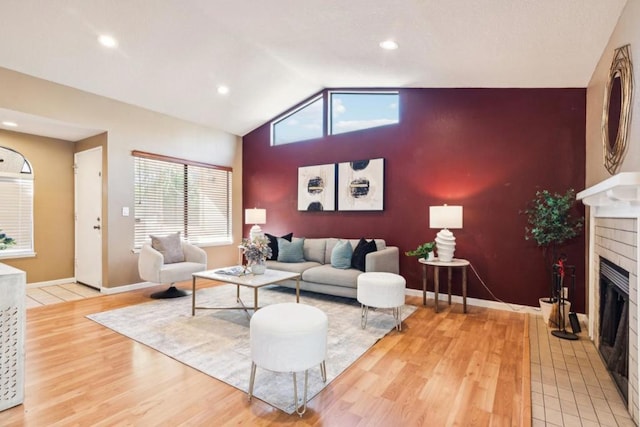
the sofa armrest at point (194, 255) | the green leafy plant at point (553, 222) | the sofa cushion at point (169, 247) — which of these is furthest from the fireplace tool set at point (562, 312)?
the sofa cushion at point (169, 247)

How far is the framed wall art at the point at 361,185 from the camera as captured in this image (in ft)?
16.3

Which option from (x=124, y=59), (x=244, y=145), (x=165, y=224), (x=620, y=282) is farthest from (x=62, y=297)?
(x=620, y=282)

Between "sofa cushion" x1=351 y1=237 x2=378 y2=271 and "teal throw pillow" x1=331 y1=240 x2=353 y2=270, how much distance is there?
7 centimetres

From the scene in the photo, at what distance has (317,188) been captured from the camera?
220 inches

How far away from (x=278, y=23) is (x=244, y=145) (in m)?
3.59

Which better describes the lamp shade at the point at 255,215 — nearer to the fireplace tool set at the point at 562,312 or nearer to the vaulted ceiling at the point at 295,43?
the vaulted ceiling at the point at 295,43

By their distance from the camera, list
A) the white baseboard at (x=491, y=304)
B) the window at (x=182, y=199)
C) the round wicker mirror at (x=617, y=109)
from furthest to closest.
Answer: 1. the window at (x=182, y=199)
2. the white baseboard at (x=491, y=304)
3. the round wicker mirror at (x=617, y=109)

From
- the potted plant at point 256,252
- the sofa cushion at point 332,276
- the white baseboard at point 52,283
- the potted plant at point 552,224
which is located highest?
Answer: the potted plant at point 552,224

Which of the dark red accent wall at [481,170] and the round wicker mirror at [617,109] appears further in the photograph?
the dark red accent wall at [481,170]

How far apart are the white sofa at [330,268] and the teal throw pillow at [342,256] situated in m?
0.08

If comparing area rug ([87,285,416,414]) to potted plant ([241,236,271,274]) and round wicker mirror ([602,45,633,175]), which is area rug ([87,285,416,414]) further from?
round wicker mirror ([602,45,633,175])

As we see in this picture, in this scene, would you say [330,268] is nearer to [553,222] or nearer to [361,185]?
[361,185]

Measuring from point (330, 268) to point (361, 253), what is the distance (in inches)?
18.8

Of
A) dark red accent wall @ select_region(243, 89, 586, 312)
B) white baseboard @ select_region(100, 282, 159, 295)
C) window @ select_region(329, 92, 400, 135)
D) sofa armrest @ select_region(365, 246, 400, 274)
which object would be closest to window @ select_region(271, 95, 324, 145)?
window @ select_region(329, 92, 400, 135)
